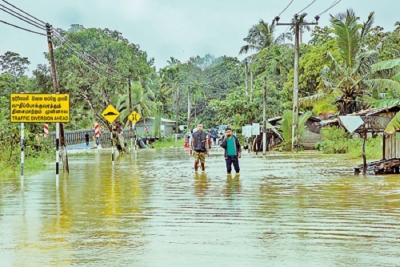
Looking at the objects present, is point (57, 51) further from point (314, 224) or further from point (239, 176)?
point (314, 224)

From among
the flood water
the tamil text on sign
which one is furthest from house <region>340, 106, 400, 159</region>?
the tamil text on sign

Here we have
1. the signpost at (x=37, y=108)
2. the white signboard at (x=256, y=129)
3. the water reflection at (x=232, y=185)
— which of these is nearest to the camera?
the water reflection at (x=232, y=185)

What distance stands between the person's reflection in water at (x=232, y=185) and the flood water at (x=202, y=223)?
0.03 metres

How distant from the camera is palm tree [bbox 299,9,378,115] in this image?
4059 cm

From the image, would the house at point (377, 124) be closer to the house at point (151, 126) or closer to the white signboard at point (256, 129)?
the white signboard at point (256, 129)

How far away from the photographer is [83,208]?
13.7m

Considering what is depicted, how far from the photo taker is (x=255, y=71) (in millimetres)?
75000

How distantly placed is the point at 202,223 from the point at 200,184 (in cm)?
845

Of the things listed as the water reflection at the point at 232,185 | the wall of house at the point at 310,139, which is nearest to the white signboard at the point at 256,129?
the wall of house at the point at 310,139

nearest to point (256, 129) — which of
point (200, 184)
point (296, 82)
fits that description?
point (296, 82)

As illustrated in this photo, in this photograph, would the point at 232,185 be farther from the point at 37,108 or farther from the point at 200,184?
the point at 37,108

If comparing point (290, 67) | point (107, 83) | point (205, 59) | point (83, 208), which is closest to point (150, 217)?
point (83, 208)

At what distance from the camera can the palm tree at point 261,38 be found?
7512 cm

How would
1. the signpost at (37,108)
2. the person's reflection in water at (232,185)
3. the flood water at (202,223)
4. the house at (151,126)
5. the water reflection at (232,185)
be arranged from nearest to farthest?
the flood water at (202,223) < the water reflection at (232,185) < the person's reflection in water at (232,185) < the signpost at (37,108) < the house at (151,126)
